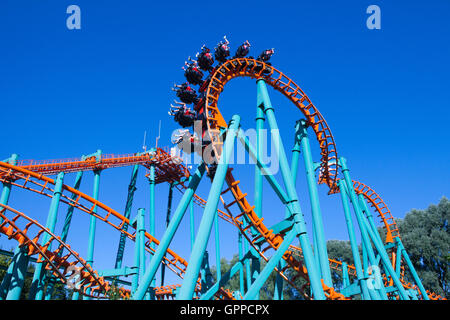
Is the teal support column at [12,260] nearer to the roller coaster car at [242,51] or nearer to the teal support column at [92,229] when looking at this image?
the teal support column at [92,229]

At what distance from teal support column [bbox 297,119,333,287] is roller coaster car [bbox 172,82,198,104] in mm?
3269

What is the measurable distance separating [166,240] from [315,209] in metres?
4.03

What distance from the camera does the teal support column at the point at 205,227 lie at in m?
5.63

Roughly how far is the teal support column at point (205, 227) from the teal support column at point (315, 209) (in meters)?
3.17

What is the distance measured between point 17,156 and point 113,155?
11.9 ft

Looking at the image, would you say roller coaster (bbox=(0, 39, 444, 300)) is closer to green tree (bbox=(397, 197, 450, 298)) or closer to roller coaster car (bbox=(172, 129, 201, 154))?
roller coaster car (bbox=(172, 129, 201, 154))

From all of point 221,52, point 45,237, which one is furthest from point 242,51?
point 45,237

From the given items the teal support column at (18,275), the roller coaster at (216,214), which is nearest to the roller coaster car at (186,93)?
the roller coaster at (216,214)

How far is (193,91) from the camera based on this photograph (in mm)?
9656

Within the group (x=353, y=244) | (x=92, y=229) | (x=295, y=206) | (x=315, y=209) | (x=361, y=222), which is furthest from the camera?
(x=92, y=229)

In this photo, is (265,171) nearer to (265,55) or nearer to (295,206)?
(295,206)

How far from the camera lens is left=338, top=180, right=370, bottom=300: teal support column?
9938mm

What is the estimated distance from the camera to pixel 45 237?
10336 millimetres
